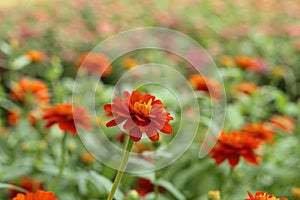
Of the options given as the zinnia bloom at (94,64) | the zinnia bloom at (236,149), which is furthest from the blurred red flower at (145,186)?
the zinnia bloom at (94,64)

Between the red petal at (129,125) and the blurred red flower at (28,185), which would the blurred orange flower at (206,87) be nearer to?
the blurred red flower at (28,185)

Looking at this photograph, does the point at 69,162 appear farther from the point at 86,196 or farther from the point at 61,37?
the point at 61,37

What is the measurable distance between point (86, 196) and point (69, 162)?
0.45ft

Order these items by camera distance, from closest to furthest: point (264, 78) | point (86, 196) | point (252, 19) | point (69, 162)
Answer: point (86, 196), point (69, 162), point (264, 78), point (252, 19)

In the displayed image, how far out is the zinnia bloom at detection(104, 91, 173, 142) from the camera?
764 mm

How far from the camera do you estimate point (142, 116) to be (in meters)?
0.78

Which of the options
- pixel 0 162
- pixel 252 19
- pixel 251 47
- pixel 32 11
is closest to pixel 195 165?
pixel 0 162

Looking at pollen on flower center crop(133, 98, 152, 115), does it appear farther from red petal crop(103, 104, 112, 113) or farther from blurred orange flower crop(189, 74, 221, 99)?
blurred orange flower crop(189, 74, 221, 99)

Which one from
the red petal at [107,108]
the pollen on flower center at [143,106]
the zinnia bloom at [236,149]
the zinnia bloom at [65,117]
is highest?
the zinnia bloom at [236,149]

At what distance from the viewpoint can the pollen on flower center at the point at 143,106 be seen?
77cm

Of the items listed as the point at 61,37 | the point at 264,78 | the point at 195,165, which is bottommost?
the point at 195,165

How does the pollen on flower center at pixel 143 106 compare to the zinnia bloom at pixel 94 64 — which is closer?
the pollen on flower center at pixel 143 106

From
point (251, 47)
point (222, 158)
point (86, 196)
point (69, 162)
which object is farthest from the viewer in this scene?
point (251, 47)

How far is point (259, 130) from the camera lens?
1439mm
